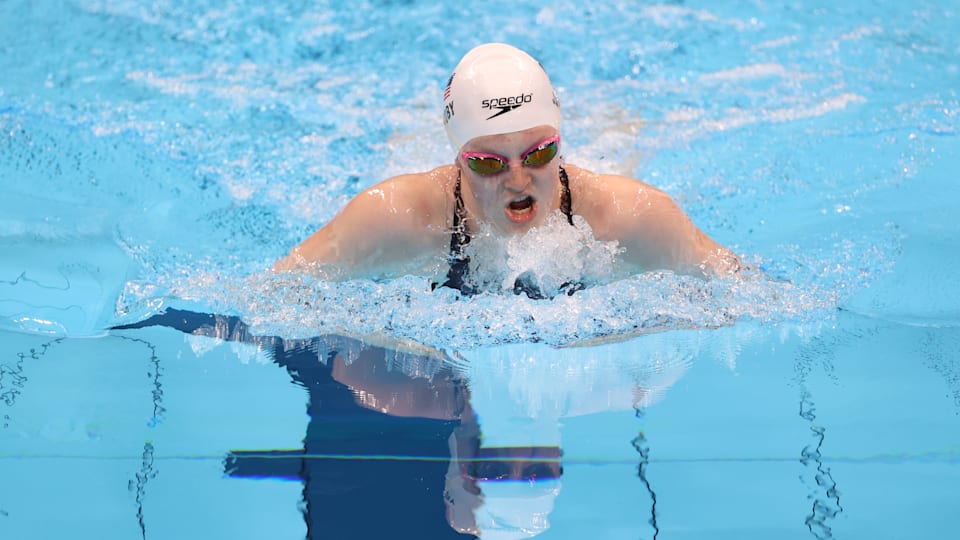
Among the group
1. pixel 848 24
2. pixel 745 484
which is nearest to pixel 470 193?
pixel 745 484

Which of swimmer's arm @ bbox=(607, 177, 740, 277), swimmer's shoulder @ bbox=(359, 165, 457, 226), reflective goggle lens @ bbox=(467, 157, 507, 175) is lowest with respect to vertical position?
swimmer's arm @ bbox=(607, 177, 740, 277)

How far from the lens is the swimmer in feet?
10.4

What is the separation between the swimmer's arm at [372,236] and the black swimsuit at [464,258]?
7cm

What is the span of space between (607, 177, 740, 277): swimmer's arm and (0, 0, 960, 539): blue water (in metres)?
0.07

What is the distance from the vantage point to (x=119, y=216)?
452 centimetres

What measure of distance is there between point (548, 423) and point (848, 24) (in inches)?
196

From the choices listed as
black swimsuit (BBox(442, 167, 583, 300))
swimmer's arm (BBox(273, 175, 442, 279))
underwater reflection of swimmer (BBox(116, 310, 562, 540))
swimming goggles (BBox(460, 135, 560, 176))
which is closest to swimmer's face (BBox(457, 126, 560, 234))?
swimming goggles (BBox(460, 135, 560, 176))

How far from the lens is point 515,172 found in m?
3.16

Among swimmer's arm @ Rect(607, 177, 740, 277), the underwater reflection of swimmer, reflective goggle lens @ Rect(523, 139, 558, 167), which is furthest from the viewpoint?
swimmer's arm @ Rect(607, 177, 740, 277)

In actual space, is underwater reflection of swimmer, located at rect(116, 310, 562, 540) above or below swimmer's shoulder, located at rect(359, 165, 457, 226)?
below

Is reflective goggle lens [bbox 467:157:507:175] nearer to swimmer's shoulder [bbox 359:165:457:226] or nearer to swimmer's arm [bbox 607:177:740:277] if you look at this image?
swimmer's shoulder [bbox 359:165:457:226]

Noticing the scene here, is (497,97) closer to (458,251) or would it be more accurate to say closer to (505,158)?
(505,158)

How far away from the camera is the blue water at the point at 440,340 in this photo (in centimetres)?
265

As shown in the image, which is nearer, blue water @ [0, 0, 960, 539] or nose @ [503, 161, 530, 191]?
blue water @ [0, 0, 960, 539]
